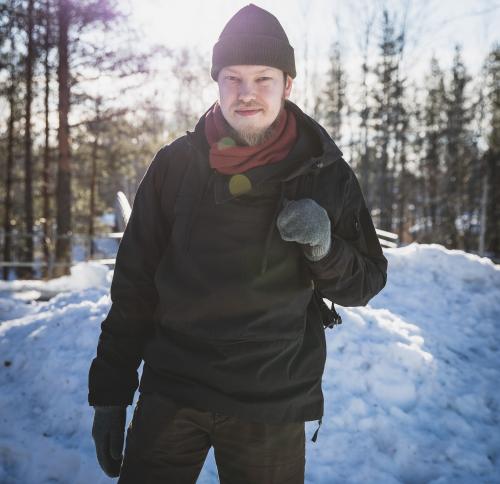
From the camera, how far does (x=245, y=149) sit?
1574mm

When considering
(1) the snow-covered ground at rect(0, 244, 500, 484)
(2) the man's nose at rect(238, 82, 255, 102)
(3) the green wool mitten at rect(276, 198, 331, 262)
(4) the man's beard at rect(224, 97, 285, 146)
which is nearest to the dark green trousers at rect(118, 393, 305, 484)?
(3) the green wool mitten at rect(276, 198, 331, 262)

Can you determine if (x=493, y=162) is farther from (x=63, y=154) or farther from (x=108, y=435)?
(x=108, y=435)

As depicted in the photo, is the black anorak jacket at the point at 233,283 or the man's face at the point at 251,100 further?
the man's face at the point at 251,100

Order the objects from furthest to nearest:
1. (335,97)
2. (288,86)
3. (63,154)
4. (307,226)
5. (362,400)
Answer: (335,97)
(63,154)
(362,400)
(288,86)
(307,226)

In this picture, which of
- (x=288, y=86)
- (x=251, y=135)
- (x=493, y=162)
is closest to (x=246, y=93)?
(x=251, y=135)

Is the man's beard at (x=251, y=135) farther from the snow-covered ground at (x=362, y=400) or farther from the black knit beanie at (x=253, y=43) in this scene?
the snow-covered ground at (x=362, y=400)

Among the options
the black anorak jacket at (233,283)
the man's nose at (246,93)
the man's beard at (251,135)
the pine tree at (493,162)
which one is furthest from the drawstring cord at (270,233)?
the pine tree at (493,162)

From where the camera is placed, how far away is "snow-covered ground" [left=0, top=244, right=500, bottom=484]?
305 cm

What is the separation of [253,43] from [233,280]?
1.00 m

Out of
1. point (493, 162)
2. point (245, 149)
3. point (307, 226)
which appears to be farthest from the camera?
point (493, 162)

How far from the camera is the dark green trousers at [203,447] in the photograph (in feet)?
4.82

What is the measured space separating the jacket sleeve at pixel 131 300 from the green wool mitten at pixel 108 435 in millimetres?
59

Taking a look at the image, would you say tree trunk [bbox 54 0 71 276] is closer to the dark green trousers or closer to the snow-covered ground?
the snow-covered ground

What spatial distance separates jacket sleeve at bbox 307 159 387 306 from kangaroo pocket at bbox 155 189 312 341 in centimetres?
12
